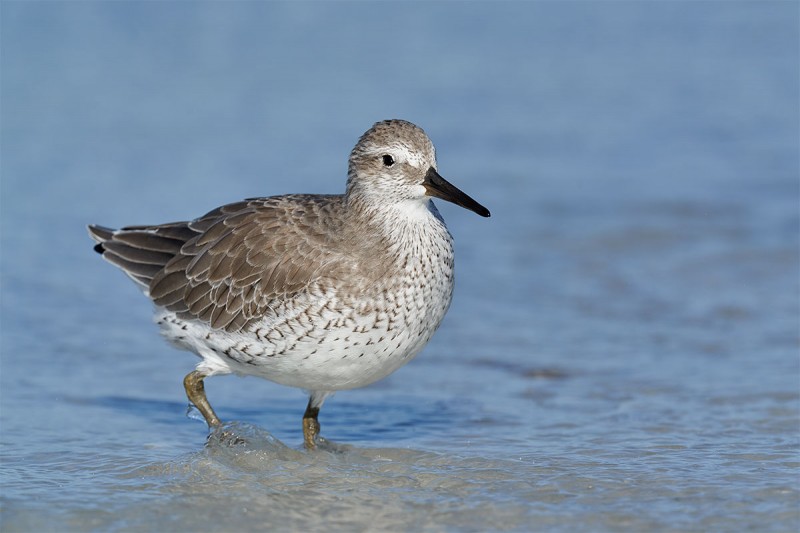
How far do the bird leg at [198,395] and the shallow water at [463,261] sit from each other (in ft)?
0.68

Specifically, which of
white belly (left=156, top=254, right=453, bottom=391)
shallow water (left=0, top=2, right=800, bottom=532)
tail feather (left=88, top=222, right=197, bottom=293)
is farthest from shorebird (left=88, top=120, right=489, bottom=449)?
shallow water (left=0, top=2, right=800, bottom=532)

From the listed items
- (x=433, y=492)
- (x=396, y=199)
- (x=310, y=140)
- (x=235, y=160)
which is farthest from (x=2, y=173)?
(x=433, y=492)

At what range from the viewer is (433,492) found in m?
6.99

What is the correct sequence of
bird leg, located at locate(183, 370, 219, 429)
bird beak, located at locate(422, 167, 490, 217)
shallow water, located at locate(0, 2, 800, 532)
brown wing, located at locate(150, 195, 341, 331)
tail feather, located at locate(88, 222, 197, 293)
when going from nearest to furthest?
shallow water, located at locate(0, 2, 800, 532), bird beak, located at locate(422, 167, 490, 217), brown wing, located at locate(150, 195, 341, 331), bird leg, located at locate(183, 370, 219, 429), tail feather, located at locate(88, 222, 197, 293)

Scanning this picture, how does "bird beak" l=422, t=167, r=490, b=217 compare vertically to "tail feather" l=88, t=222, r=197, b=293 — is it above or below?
above

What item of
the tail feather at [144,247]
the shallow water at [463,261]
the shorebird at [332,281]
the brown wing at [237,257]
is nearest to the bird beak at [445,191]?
the shorebird at [332,281]

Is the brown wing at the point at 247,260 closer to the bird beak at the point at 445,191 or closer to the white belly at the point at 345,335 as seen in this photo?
the white belly at the point at 345,335

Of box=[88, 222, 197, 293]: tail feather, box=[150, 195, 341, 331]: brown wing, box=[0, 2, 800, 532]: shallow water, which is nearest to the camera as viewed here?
box=[0, 2, 800, 532]: shallow water

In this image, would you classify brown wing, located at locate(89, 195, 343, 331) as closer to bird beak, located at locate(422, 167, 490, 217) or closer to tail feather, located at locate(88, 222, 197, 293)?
tail feather, located at locate(88, 222, 197, 293)

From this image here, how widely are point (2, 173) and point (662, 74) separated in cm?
1070

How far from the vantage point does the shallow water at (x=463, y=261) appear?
7051mm

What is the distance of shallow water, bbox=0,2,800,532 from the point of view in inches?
278

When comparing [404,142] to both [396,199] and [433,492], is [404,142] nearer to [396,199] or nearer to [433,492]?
[396,199]

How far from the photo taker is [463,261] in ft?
40.9
